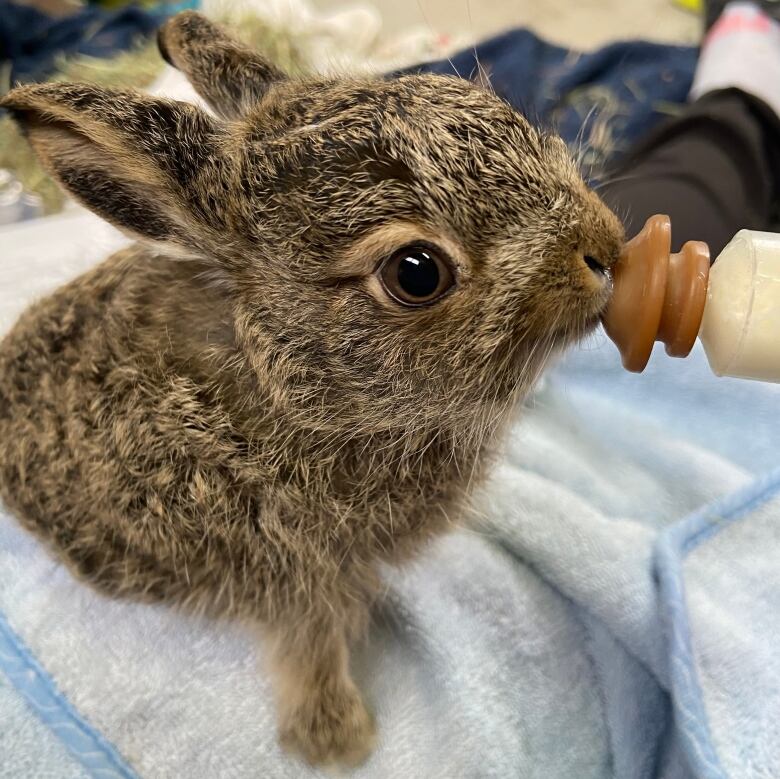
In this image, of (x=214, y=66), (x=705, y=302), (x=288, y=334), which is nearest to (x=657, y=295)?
(x=705, y=302)

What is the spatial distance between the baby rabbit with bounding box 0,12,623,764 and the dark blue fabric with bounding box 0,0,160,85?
5.67 feet

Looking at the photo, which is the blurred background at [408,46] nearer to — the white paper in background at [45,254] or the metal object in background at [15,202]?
the metal object in background at [15,202]

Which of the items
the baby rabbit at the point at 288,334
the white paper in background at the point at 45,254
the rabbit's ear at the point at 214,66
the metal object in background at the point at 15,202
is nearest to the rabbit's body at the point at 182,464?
the baby rabbit at the point at 288,334

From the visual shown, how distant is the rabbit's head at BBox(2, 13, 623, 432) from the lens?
73cm

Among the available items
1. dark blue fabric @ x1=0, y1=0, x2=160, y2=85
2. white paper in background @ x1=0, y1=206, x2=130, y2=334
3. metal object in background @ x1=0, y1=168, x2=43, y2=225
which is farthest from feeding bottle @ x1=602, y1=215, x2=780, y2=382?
dark blue fabric @ x1=0, y1=0, x2=160, y2=85

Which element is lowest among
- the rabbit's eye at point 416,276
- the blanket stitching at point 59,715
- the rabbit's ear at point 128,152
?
the blanket stitching at point 59,715

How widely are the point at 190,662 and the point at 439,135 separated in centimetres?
77

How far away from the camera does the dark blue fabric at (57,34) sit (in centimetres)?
241

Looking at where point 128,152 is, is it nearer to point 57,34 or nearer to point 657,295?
point 657,295

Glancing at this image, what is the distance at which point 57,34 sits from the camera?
8.12ft

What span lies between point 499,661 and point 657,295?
1.96 ft

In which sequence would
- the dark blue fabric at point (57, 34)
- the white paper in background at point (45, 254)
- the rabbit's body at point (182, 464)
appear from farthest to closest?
the dark blue fabric at point (57, 34)
the white paper in background at point (45, 254)
the rabbit's body at point (182, 464)

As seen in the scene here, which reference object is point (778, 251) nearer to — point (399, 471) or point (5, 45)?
point (399, 471)

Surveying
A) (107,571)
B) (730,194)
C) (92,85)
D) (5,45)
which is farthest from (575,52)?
(107,571)
